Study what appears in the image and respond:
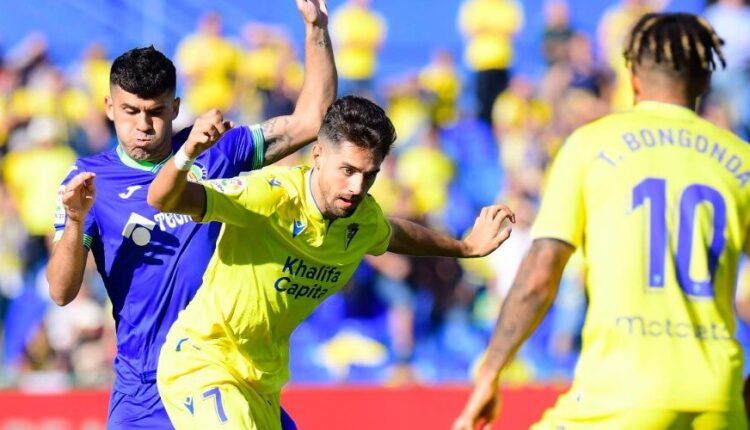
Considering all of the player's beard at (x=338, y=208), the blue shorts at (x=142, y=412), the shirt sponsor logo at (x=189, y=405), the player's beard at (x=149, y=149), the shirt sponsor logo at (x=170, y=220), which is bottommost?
the blue shorts at (x=142, y=412)

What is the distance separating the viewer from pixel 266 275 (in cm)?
554

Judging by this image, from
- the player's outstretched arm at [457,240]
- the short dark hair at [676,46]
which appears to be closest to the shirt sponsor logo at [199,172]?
the player's outstretched arm at [457,240]

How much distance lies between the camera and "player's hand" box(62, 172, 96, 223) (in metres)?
5.58

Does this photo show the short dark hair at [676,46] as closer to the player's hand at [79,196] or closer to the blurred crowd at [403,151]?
the player's hand at [79,196]

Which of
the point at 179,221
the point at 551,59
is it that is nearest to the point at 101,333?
the point at 551,59

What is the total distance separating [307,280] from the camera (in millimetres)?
5672

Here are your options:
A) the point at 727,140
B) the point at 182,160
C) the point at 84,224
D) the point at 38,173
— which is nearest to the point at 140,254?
the point at 84,224

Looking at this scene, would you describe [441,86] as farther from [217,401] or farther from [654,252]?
[654,252]

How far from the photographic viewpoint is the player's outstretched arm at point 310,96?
255 inches

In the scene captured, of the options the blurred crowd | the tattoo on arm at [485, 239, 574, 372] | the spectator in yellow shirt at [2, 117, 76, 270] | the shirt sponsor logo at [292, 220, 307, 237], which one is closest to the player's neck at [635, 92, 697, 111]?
the tattoo on arm at [485, 239, 574, 372]

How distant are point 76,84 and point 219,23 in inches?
66.6

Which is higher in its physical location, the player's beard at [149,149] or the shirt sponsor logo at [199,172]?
the player's beard at [149,149]

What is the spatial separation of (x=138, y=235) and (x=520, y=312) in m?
2.63

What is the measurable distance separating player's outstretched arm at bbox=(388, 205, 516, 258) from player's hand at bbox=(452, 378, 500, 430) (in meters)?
2.06
